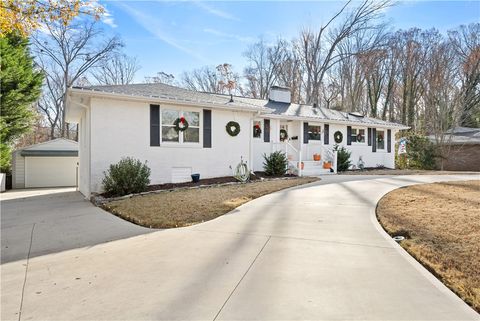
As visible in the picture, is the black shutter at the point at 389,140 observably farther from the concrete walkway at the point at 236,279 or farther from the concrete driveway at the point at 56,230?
the concrete driveway at the point at 56,230

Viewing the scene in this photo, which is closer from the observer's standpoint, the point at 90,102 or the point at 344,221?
the point at 344,221

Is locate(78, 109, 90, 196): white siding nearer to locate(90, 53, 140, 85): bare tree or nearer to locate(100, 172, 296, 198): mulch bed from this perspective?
locate(100, 172, 296, 198): mulch bed

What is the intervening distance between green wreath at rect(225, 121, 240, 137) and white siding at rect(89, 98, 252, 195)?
0.15m

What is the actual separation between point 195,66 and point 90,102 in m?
24.8

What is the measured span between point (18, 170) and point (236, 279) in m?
20.3

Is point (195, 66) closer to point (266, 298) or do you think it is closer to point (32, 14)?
point (32, 14)

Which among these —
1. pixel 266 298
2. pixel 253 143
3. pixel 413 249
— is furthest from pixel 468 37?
pixel 266 298

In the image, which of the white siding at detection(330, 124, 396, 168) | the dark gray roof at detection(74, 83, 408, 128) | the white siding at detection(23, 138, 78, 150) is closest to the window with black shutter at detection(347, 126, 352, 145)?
the white siding at detection(330, 124, 396, 168)

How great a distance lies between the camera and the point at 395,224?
507 centimetres

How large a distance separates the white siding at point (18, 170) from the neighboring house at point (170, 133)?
Result: 252 inches

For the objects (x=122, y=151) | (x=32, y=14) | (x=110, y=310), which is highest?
(x=32, y=14)

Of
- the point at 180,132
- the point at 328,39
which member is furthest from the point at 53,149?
the point at 328,39

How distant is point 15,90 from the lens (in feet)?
Result: 55.4

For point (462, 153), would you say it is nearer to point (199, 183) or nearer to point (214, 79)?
point (199, 183)
